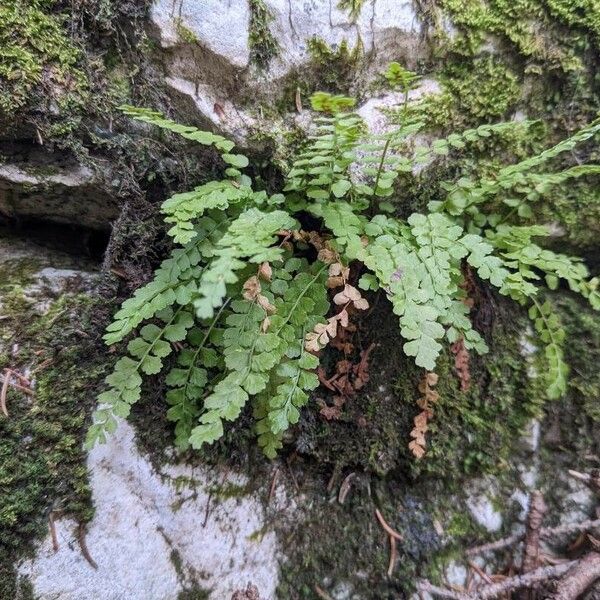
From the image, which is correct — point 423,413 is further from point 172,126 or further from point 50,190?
point 50,190

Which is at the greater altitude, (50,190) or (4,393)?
(50,190)

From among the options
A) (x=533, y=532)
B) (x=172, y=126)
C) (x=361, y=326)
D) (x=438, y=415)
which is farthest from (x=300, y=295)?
(x=533, y=532)

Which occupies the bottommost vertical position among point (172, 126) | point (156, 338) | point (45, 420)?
point (45, 420)

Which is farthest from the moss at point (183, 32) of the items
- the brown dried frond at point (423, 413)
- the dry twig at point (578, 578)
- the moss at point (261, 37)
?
the dry twig at point (578, 578)

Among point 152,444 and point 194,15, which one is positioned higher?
point 194,15

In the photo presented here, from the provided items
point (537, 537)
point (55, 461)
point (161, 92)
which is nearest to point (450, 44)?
point (161, 92)

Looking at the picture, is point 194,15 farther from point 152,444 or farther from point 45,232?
point 152,444
